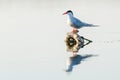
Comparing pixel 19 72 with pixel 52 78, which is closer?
pixel 52 78

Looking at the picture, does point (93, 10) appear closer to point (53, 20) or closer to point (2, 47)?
point (53, 20)

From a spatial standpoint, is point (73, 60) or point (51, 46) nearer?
point (73, 60)

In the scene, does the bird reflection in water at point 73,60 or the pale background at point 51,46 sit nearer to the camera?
the pale background at point 51,46

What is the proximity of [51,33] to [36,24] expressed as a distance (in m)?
0.76

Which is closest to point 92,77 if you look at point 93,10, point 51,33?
point 51,33

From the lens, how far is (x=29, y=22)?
659cm

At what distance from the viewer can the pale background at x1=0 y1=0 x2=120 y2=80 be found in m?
4.02

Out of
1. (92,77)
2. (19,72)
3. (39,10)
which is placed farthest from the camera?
(39,10)

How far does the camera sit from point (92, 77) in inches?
150

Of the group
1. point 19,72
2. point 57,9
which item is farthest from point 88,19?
point 19,72

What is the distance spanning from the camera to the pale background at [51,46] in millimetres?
4023

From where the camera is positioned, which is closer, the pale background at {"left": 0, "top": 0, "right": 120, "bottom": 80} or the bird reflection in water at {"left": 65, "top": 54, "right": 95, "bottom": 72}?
the pale background at {"left": 0, "top": 0, "right": 120, "bottom": 80}

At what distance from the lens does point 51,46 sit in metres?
5.04

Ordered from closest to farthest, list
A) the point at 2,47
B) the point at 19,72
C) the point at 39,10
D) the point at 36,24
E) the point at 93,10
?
the point at 19,72
the point at 2,47
the point at 36,24
the point at 93,10
the point at 39,10
